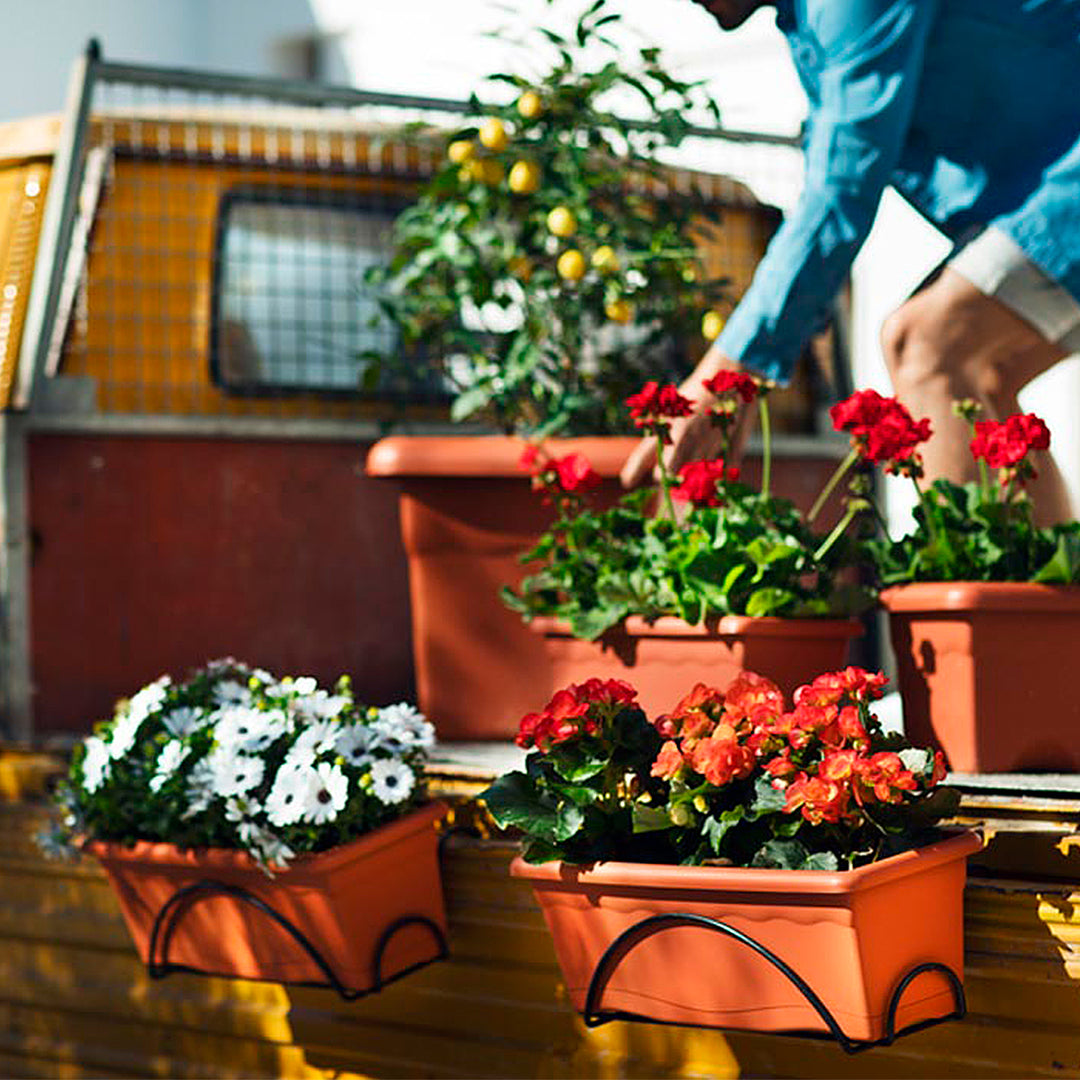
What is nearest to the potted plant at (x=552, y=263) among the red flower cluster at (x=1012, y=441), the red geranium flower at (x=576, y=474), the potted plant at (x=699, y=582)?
the red geranium flower at (x=576, y=474)

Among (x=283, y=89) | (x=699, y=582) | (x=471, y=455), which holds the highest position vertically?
(x=283, y=89)

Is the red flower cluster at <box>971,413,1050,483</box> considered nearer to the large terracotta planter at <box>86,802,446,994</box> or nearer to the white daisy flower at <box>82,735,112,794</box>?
the large terracotta planter at <box>86,802,446,994</box>

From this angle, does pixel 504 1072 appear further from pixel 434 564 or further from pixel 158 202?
pixel 158 202

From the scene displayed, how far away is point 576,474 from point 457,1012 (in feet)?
2.73

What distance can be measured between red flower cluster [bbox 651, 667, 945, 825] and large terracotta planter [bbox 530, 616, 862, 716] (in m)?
0.30

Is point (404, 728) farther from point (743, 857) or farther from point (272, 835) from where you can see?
point (743, 857)

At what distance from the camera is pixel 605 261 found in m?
3.32

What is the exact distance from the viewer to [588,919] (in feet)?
6.69

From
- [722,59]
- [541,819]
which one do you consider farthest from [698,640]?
[722,59]

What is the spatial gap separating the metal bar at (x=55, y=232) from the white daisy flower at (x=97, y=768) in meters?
0.88

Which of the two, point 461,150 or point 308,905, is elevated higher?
point 461,150

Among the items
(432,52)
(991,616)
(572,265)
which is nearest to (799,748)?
(991,616)

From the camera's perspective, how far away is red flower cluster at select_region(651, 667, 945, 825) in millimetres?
1862

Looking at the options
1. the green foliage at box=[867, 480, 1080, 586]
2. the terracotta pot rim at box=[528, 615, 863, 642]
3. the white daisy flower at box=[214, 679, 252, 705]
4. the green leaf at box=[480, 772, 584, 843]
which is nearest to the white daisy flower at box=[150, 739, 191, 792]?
the white daisy flower at box=[214, 679, 252, 705]
